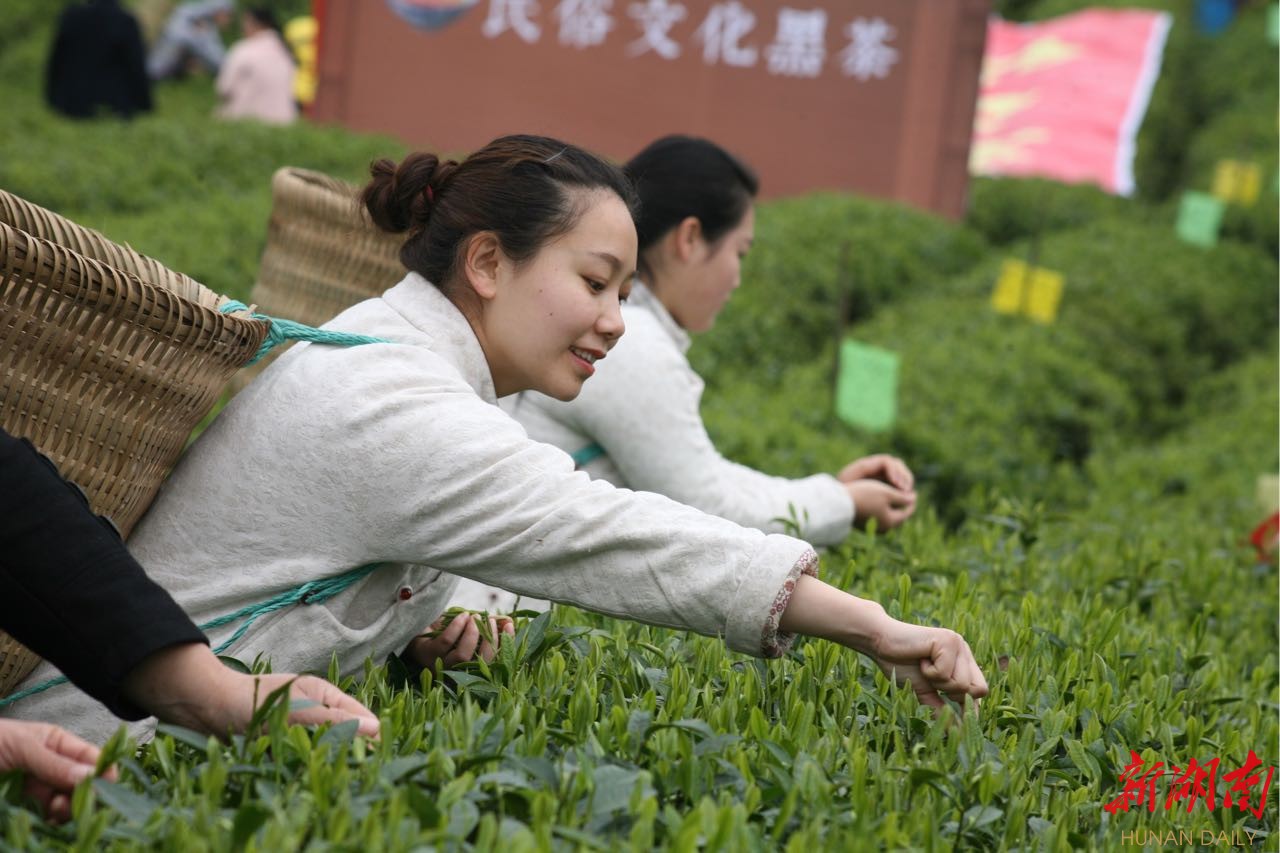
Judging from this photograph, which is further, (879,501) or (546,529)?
(879,501)

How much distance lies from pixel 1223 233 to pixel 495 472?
10.1 m

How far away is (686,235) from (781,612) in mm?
1677

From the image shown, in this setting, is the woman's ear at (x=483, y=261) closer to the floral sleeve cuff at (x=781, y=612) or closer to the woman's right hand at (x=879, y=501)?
the floral sleeve cuff at (x=781, y=612)

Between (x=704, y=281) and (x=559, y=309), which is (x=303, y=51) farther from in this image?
(x=559, y=309)

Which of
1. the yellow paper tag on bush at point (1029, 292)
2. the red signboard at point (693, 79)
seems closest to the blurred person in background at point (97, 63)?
the red signboard at point (693, 79)

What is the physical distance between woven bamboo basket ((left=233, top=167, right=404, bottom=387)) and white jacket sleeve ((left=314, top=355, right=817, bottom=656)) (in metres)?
1.59

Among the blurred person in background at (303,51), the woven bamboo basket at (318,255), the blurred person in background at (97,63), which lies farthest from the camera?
the blurred person in background at (303,51)

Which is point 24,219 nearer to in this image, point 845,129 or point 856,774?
point 856,774

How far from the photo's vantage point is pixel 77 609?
1.47 m

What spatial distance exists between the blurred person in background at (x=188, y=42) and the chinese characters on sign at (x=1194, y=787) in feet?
48.3

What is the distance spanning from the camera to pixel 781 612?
5.62ft

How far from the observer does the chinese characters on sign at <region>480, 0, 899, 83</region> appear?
33.0 feet

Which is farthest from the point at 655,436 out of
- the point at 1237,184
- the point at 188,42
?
the point at 188,42

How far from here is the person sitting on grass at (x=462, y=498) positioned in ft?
5.67
